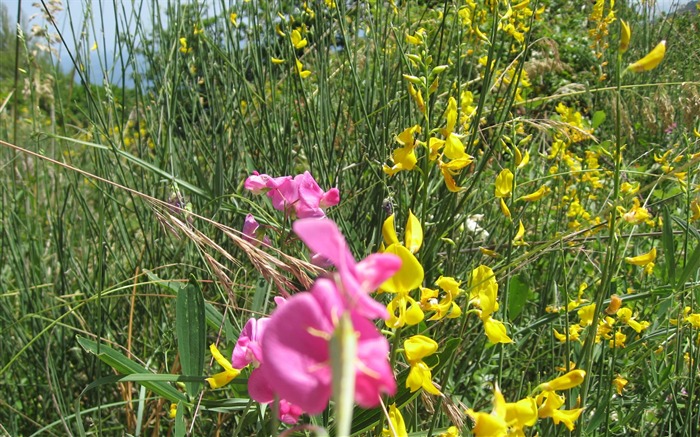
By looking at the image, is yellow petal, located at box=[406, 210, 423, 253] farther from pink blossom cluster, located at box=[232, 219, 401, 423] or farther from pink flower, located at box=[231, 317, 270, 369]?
pink blossom cluster, located at box=[232, 219, 401, 423]

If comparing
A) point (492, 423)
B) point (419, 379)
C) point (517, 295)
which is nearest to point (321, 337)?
point (492, 423)

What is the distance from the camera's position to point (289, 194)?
78 cm

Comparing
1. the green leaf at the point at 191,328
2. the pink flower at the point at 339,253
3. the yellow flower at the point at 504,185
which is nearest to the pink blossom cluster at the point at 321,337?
the pink flower at the point at 339,253

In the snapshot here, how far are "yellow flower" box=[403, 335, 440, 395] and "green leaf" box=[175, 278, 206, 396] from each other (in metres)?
0.27

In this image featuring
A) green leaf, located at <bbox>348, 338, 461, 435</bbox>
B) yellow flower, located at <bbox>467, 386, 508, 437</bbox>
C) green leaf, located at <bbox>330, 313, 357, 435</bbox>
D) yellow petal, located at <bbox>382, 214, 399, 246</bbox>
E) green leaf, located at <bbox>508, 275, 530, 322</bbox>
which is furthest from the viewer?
green leaf, located at <bbox>508, 275, 530, 322</bbox>

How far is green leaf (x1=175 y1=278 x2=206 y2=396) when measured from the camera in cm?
72

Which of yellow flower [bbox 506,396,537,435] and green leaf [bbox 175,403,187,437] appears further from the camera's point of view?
green leaf [bbox 175,403,187,437]

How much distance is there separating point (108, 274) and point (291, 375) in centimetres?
159

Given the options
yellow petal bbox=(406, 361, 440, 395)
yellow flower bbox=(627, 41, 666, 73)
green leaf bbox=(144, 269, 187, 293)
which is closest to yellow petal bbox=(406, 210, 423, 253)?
yellow petal bbox=(406, 361, 440, 395)

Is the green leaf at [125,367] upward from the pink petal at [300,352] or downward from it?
downward

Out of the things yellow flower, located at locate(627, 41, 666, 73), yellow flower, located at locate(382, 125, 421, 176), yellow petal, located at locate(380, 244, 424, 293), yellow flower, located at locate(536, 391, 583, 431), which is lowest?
yellow flower, located at locate(536, 391, 583, 431)

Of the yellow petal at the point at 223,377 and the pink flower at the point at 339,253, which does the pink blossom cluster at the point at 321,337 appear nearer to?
the pink flower at the point at 339,253

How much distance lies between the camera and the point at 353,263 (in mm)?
282

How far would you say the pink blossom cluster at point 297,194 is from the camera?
2.50 ft
